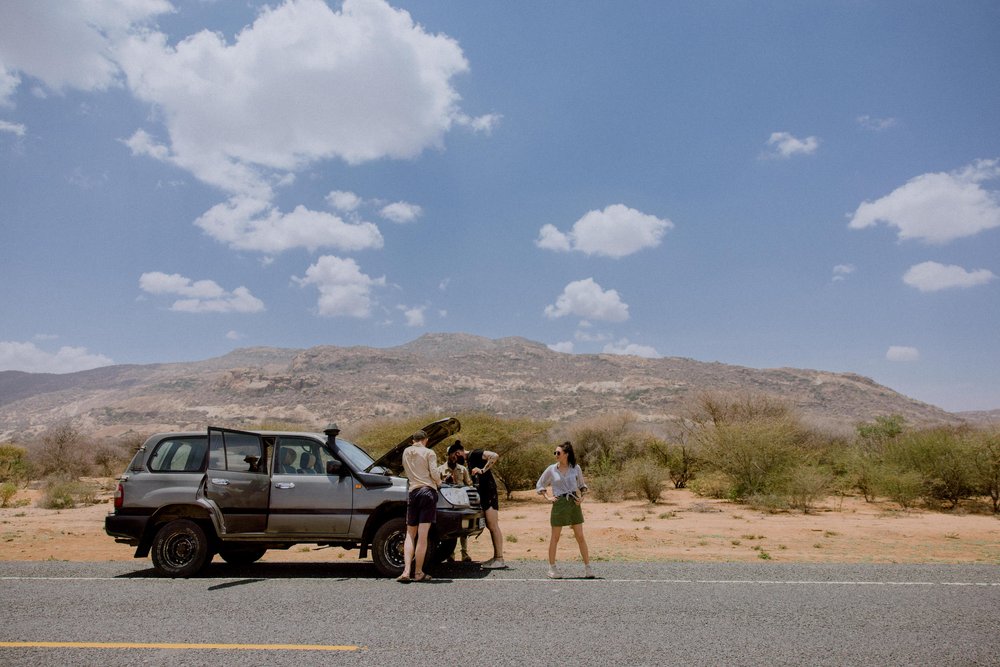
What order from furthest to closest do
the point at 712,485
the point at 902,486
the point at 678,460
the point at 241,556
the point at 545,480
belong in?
the point at 678,460
the point at 712,485
the point at 902,486
the point at 241,556
the point at 545,480

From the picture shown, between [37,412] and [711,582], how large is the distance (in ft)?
463

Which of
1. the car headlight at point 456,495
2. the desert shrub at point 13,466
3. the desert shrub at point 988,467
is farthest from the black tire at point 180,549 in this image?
the desert shrub at point 13,466

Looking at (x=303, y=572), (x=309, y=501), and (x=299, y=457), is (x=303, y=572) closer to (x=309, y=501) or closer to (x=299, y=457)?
(x=309, y=501)

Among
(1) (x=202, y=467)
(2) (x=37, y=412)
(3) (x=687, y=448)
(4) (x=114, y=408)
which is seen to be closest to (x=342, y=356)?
(4) (x=114, y=408)

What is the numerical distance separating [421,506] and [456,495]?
1028 millimetres

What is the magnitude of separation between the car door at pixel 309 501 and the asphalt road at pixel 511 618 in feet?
2.27

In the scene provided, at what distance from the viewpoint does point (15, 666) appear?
4.77 m

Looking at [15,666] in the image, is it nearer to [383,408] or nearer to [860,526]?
[860,526]

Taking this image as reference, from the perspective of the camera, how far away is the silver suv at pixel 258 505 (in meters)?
8.45

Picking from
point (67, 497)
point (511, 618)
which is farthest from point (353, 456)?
point (67, 497)

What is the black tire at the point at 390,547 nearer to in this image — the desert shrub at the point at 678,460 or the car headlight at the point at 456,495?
the car headlight at the point at 456,495

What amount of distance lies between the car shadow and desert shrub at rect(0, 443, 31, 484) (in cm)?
3501

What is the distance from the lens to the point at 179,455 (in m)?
8.93

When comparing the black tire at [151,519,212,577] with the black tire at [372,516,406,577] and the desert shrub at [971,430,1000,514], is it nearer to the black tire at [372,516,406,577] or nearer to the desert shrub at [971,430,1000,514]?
the black tire at [372,516,406,577]
